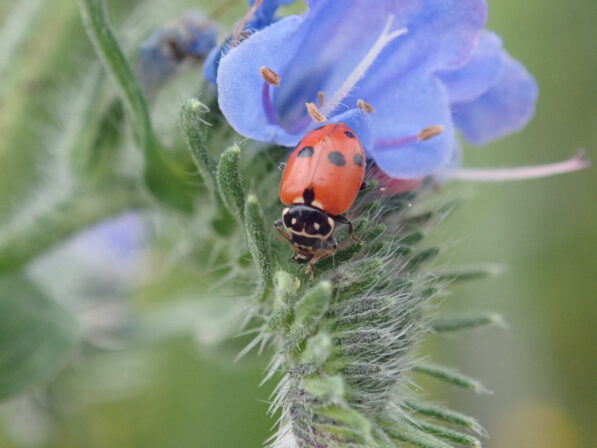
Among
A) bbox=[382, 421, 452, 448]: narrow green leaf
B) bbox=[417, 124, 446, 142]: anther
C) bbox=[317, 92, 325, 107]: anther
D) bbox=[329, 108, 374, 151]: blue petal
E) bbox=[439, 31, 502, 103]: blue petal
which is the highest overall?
bbox=[439, 31, 502, 103]: blue petal

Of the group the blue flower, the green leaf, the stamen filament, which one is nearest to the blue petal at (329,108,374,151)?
the blue flower

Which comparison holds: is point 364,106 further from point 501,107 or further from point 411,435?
point 411,435

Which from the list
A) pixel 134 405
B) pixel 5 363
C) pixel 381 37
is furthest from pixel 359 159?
pixel 134 405

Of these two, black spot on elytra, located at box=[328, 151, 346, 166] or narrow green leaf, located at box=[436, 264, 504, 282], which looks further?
narrow green leaf, located at box=[436, 264, 504, 282]

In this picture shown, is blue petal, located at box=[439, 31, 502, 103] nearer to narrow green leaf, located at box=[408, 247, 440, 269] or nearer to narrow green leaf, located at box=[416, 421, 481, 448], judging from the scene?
narrow green leaf, located at box=[408, 247, 440, 269]

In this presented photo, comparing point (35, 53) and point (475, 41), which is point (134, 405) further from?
point (475, 41)
